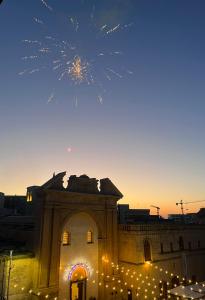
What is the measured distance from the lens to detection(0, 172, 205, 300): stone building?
76.0ft

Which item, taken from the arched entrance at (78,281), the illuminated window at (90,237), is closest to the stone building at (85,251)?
the arched entrance at (78,281)

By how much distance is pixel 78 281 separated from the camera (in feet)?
85.2

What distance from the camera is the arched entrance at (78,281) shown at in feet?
84.2

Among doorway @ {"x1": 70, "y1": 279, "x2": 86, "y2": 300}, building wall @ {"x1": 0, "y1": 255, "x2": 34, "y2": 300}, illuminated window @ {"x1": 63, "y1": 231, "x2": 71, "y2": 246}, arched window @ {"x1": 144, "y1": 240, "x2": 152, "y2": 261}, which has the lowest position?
doorway @ {"x1": 70, "y1": 279, "x2": 86, "y2": 300}

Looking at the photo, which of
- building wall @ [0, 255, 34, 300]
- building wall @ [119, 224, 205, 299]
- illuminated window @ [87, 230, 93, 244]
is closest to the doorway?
illuminated window @ [87, 230, 93, 244]

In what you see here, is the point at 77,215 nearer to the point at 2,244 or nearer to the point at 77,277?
the point at 77,277

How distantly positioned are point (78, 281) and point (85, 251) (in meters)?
2.83

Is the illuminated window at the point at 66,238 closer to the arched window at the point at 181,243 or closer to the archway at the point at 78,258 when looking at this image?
the archway at the point at 78,258

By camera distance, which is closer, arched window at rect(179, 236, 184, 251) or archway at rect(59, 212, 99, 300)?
archway at rect(59, 212, 99, 300)

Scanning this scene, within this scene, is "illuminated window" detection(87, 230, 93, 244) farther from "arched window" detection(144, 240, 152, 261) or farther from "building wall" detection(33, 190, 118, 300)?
"arched window" detection(144, 240, 152, 261)

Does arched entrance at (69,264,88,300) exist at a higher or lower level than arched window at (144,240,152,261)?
lower

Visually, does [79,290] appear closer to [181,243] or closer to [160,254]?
[160,254]

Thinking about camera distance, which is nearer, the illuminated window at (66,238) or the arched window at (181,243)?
the illuminated window at (66,238)

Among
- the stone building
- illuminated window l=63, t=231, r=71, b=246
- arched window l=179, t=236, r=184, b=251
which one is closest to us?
the stone building
